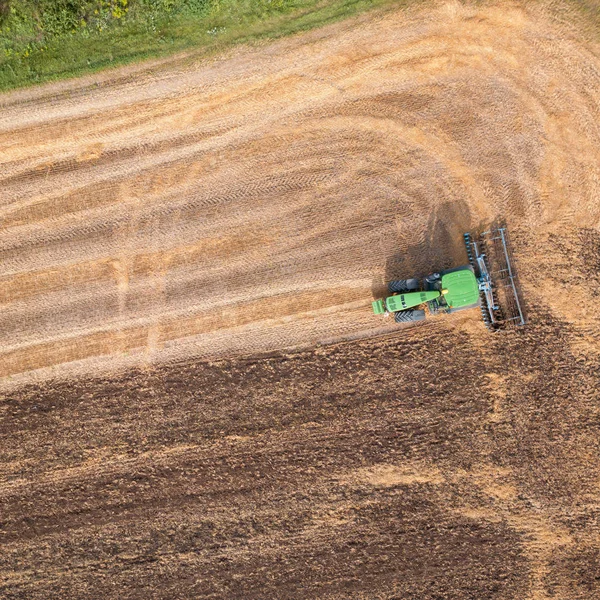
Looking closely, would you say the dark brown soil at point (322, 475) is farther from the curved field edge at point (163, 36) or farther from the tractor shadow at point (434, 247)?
the curved field edge at point (163, 36)

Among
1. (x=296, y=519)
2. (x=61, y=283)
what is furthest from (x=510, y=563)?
(x=61, y=283)

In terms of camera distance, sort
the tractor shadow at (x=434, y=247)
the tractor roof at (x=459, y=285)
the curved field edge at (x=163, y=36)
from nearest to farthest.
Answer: the tractor roof at (x=459, y=285) < the curved field edge at (x=163, y=36) < the tractor shadow at (x=434, y=247)

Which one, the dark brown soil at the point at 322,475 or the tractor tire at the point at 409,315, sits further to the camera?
the dark brown soil at the point at 322,475

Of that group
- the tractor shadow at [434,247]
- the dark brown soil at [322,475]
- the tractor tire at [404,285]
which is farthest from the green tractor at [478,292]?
the dark brown soil at [322,475]

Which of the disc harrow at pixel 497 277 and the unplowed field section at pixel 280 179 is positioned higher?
the unplowed field section at pixel 280 179

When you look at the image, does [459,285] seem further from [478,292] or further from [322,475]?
[322,475]

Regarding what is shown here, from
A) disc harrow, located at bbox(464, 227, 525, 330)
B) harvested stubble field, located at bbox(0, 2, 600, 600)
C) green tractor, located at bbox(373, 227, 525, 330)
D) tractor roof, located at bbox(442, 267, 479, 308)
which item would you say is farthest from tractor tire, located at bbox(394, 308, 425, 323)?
disc harrow, located at bbox(464, 227, 525, 330)

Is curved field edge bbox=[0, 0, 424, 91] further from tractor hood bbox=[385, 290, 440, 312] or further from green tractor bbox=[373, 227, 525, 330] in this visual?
tractor hood bbox=[385, 290, 440, 312]

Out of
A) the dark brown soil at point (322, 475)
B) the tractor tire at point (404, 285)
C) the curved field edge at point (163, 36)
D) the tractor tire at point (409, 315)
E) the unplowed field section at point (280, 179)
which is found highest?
the curved field edge at point (163, 36)
